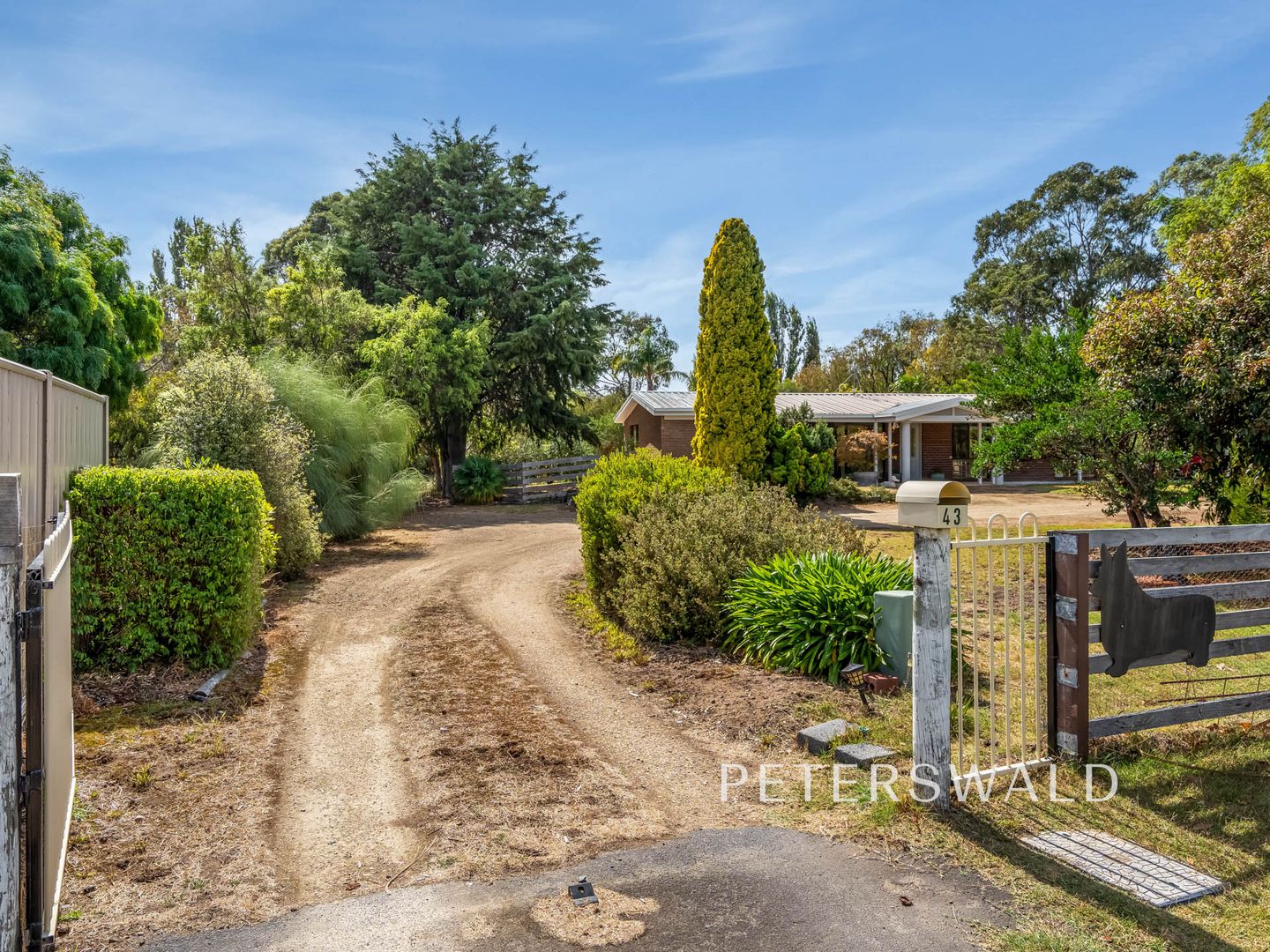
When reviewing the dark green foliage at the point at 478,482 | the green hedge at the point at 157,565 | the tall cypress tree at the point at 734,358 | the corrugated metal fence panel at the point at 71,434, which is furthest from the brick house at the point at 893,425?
the green hedge at the point at 157,565

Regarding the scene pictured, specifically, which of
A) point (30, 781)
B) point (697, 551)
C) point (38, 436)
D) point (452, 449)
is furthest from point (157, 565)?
point (452, 449)

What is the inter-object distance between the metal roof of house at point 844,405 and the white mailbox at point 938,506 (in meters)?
22.3

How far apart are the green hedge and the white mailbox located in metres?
5.72

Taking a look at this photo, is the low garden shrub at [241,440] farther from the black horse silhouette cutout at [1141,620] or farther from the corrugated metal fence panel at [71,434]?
the black horse silhouette cutout at [1141,620]

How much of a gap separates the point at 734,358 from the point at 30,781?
53.6 ft

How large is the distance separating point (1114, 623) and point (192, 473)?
715 centimetres

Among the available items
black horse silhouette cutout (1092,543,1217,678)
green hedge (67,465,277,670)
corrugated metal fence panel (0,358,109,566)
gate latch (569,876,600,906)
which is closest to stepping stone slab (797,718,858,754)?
black horse silhouette cutout (1092,543,1217,678)

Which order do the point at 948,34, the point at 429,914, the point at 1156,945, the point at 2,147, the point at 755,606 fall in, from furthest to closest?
the point at 2,147, the point at 948,34, the point at 755,606, the point at 429,914, the point at 1156,945

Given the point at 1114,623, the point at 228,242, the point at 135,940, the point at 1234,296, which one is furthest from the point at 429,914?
the point at 228,242

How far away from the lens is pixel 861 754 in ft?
16.2

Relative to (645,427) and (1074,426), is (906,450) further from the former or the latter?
(1074,426)

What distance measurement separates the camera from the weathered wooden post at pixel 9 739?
7.66 ft

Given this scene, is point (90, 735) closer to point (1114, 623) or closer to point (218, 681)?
point (218, 681)

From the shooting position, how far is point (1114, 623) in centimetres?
474
